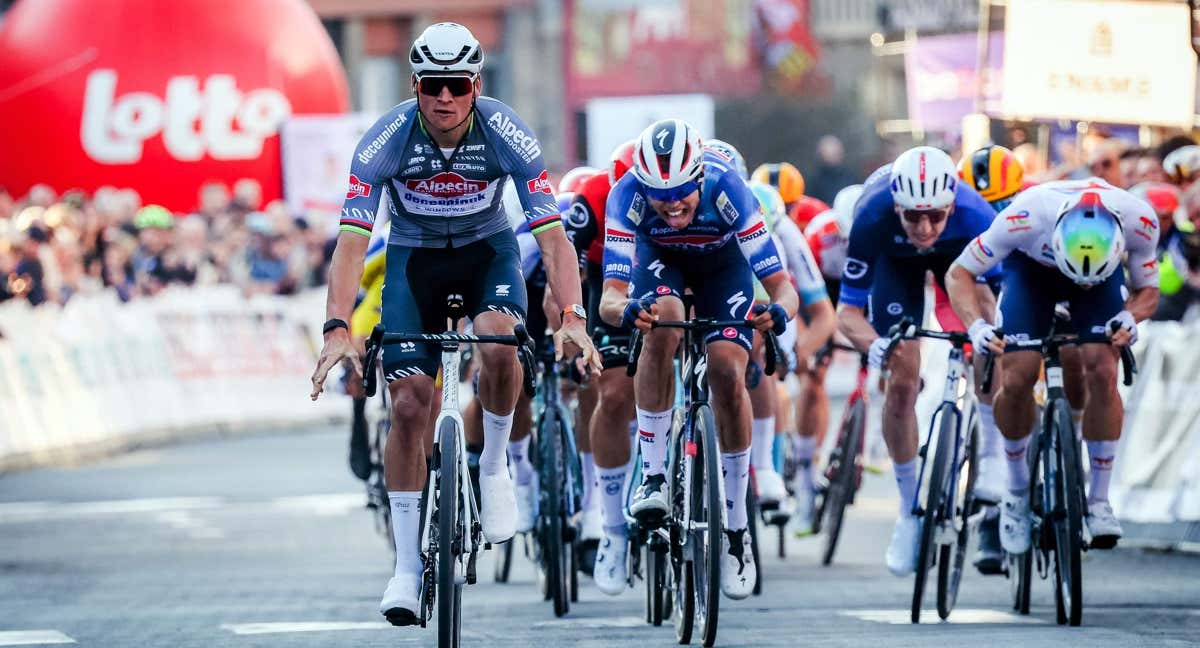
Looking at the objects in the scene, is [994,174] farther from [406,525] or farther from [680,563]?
[406,525]

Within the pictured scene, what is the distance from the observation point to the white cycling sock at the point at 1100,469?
10711 millimetres

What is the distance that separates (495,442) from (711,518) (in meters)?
0.85

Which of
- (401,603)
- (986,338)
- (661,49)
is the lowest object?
(401,603)

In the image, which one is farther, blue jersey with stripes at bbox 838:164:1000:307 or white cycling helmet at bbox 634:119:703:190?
blue jersey with stripes at bbox 838:164:1000:307

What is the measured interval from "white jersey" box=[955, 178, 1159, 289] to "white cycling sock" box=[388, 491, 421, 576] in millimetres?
3130

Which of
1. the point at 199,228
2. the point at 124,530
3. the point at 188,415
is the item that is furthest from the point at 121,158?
the point at 124,530

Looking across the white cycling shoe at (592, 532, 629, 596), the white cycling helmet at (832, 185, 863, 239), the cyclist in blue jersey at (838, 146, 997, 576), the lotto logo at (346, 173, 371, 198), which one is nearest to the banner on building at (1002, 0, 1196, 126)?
the white cycling helmet at (832, 185, 863, 239)

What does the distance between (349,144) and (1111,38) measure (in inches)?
565

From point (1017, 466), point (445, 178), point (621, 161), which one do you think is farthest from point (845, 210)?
point (445, 178)

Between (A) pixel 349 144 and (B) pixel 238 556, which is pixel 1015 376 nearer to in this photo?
(B) pixel 238 556

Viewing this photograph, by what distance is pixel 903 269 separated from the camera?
12.1 meters

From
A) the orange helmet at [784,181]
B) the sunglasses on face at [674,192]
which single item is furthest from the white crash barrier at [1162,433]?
the sunglasses on face at [674,192]

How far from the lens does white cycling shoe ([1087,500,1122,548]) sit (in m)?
10.5

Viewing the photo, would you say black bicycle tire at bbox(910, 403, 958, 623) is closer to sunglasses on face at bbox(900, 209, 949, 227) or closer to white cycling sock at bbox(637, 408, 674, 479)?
sunglasses on face at bbox(900, 209, 949, 227)
